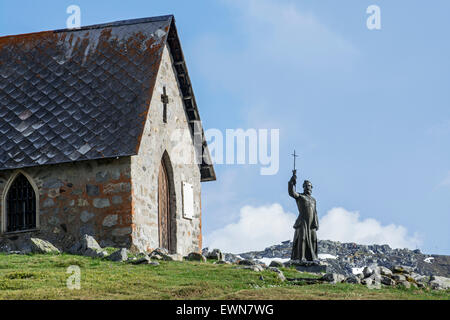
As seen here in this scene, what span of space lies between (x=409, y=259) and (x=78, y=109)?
1660 centimetres

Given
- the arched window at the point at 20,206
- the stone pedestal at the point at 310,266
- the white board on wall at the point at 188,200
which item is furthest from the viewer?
the white board on wall at the point at 188,200

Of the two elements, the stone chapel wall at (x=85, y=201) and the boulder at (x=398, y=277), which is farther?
the stone chapel wall at (x=85, y=201)

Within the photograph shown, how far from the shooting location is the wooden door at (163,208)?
82.2 feet

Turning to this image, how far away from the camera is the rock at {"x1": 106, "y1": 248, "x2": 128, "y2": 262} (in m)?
19.7

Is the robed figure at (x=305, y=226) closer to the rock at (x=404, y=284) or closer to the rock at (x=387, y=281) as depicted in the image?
the rock at (x=387, y=281)

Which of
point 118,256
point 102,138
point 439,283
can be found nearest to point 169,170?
point 102,138

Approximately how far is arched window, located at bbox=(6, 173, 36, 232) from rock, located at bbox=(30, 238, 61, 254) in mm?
1908

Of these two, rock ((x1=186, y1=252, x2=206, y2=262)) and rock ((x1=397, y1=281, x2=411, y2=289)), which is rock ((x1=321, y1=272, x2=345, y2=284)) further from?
rock ((x1=186, y1=252, x2=206, y2=262))

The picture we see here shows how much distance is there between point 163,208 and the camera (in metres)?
25.4

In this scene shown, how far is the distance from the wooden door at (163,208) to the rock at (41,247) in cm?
429

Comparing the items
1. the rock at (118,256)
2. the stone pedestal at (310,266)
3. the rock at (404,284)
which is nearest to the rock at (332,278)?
the rock at (404,284)

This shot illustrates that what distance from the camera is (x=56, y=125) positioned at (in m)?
24.0

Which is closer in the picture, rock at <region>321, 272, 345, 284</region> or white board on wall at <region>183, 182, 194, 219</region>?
rock at <region>321, 272, 345, 284</region>

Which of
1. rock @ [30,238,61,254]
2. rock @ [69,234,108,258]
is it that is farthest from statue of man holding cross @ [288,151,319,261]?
rock @ [30,238,61,254]
